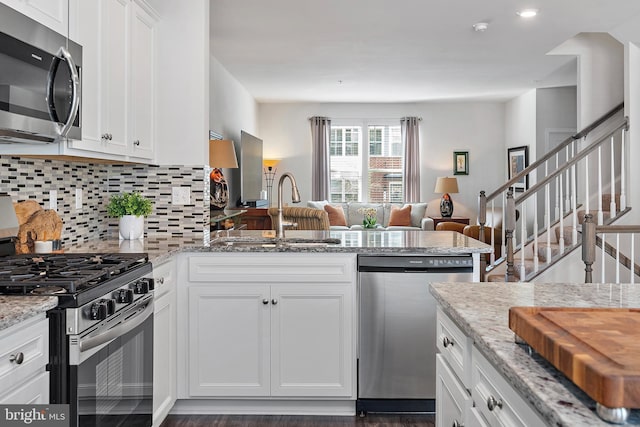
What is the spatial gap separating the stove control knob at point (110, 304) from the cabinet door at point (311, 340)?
3.79 ft

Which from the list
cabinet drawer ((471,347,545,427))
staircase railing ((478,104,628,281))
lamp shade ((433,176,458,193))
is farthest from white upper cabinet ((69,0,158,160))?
lamp shade ((433,176,458,193))

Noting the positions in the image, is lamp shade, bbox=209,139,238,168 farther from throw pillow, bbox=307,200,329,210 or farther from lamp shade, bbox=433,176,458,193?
lamp shade, bbox=433,176,458,193

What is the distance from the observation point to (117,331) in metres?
2.00

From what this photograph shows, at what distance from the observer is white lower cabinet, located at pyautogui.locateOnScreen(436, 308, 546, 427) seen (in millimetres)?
1071

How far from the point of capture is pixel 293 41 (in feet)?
17.7

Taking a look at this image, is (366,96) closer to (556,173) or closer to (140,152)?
(556,173)

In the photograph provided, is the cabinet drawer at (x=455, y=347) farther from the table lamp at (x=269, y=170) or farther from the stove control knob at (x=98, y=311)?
the table lamp at (x=269, y=170)

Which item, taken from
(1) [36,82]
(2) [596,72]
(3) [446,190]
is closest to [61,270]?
(1) [36,82]

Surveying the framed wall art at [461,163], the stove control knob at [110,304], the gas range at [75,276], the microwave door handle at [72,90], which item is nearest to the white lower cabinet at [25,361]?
the gas range at [75,276]

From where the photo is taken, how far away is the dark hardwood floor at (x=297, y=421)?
9.66 ft

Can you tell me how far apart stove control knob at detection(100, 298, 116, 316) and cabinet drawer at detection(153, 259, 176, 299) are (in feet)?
2.05

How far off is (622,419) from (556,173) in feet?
14.8

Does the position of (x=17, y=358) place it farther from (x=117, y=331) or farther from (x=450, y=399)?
(x=450, y=399)

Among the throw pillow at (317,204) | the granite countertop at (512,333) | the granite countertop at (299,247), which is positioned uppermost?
the throw pillow at (317,204)
